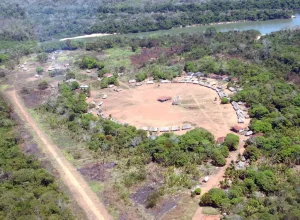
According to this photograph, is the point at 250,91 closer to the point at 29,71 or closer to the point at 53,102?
the point at 53,102

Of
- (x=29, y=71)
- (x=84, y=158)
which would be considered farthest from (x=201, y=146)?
(x=29, y=71)

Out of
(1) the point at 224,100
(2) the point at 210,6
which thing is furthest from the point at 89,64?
(2) the point at 210,6

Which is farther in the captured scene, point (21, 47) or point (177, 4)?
point (177, 4)

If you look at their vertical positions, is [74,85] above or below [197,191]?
below

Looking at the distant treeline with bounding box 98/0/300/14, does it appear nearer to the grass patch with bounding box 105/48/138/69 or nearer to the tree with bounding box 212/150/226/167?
the grass patch with bounding box 105/48/138/69

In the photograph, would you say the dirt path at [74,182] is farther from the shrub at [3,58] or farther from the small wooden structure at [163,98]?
the shrub at [3,58]

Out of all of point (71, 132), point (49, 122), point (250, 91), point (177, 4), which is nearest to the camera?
point (71, 132)

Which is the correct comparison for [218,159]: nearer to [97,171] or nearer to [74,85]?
[97,171]
